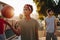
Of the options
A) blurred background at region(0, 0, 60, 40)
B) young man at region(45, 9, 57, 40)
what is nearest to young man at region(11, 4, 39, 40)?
blurred background at region(0, 0, 60, 40)

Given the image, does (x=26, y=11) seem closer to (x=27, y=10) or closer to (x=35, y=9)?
(x=27, y=10)

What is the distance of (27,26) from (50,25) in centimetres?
127

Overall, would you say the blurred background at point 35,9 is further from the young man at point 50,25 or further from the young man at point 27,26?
the young man at point 27,26

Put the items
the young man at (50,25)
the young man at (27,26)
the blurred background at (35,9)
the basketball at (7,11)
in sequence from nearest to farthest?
1. the young man at (27,26)
2. the basketball at (7,11)
3. the blurred background at (35,9)
4. the young man at (50,25)

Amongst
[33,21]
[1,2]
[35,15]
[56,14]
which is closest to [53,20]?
[56,14]

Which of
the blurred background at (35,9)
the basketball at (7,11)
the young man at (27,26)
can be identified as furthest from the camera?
the blurred background at (35,9)

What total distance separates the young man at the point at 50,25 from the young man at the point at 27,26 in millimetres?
1136

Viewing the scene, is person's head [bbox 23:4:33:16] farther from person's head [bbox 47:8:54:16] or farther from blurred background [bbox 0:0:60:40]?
person's head [bbox 47:8:54:16]

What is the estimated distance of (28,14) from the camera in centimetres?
448

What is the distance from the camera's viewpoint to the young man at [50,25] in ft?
18.4

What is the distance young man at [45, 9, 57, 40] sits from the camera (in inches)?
220

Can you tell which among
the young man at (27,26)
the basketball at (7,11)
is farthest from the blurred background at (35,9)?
the young man at (27,26)

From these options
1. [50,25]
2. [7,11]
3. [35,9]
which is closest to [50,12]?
[50,25]

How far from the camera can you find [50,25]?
5.65 metres
